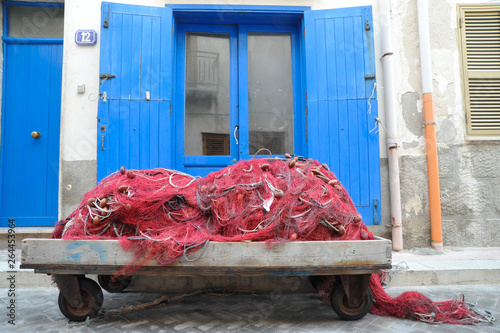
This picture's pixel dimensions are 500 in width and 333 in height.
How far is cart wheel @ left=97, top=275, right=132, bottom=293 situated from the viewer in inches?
132

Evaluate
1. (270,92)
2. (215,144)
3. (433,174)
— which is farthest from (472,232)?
(215,144)

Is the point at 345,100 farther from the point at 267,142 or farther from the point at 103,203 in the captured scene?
the point at 103,203

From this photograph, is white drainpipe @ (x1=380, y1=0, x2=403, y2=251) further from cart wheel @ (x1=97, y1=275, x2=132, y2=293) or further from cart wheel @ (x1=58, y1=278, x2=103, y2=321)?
cart wheel @ (x1=58, y1=278, x2=103, y2=321)

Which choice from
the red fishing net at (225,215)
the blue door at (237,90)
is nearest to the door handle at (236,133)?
the blue door at (237,90)

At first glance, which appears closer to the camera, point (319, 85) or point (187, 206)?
point (187, 206)

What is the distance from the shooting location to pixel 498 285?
12.8ft

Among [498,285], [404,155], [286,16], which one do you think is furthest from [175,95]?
[498,285]

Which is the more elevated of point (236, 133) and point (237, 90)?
point (237, 90)

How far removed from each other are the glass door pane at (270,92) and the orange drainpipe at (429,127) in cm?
202

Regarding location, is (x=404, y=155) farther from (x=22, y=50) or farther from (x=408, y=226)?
(x=22, y=50)

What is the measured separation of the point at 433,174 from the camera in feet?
16.5

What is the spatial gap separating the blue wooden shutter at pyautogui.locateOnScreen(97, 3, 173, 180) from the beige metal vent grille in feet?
15.2

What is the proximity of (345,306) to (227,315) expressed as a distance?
1026 millimetres

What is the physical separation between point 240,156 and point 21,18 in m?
4.29
